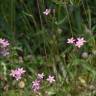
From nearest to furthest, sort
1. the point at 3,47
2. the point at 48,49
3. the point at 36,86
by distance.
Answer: the point at 36,86 → the point at 3,47 → the point at 48,49

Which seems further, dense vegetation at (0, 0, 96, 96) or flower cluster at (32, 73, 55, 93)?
dense vegetation at (0, 0, 96, 96)

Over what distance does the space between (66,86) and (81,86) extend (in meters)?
0.13

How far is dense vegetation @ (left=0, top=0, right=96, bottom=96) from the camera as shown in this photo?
8.21 ft

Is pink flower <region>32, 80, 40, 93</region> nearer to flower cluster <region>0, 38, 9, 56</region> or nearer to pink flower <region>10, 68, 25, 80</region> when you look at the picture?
pink flower <region>10, 68, 25, 80</region>

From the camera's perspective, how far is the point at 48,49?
274 cm

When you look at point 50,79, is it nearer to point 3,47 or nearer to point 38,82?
point 38,82

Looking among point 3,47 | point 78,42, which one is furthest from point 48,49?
point 78,42

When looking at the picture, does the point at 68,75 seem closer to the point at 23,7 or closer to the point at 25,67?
the point at 25,67

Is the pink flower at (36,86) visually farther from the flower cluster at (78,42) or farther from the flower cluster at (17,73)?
the flower cluster at (78,42)

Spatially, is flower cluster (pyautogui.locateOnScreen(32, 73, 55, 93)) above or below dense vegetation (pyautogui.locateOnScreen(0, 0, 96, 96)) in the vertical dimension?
below

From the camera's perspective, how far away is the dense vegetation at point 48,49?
250cm

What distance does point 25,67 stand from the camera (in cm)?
270

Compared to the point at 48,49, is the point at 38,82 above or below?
below

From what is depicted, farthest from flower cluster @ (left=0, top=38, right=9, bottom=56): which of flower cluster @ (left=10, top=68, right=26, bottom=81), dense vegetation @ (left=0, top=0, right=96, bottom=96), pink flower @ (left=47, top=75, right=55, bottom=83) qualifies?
pink flower @ (left=47, top=75, right=55, bottom=83)
